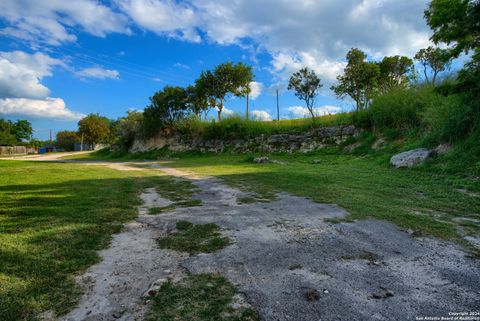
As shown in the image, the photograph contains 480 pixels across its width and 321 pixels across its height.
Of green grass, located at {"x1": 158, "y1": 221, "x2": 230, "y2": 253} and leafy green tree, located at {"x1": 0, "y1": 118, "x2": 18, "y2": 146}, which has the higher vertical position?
leafy green tree, located at {"x1": 0, "y1": 118, "x2": 18, "y2": 146}

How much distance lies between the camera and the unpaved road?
5.94ft

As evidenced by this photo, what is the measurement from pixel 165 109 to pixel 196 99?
319 cm

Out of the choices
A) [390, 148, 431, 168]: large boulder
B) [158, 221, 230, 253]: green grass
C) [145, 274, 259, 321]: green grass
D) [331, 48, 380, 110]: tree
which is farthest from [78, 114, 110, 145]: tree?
[145, 274, 259, 321]: green grass

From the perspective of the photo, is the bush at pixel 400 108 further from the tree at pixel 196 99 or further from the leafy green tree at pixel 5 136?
the leafy green tree at pixel 5 136

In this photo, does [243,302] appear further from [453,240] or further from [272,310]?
[453,240]

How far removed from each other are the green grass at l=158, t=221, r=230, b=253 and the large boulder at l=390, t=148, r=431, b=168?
7764 millimetres

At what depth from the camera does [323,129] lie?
704 inches

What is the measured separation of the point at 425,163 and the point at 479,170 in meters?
1.84

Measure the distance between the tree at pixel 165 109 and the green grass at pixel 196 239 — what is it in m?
23.8

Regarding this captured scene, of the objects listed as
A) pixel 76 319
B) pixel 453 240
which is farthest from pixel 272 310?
pixel 453 240

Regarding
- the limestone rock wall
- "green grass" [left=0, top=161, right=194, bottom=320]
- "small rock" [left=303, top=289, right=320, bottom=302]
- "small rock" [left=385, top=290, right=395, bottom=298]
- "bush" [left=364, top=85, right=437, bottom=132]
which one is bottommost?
"small rock" [left=385, top=290, right=395, bottom=298]

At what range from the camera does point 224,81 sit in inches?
993

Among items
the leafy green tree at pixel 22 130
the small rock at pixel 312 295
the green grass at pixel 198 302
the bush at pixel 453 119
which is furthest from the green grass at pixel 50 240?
the leafy green tree at pixel 22 130

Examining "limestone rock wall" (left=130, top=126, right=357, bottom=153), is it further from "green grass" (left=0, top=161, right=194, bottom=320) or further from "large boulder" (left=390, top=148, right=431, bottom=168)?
"green grass" (left=0, top=161, right=194, bottom=320)
